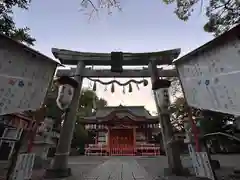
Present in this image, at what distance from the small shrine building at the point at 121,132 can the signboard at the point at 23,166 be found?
12.2m

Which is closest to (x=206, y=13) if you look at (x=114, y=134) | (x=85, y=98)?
(x=114, y=134)

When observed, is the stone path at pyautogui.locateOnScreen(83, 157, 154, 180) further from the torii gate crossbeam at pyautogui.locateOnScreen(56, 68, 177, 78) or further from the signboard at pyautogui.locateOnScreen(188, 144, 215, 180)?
the torii gate crossbeam at pyautogui.locateOnScreen(56, 68, 177, 78)

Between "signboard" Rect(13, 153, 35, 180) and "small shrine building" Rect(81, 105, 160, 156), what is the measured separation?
12204 millimetres

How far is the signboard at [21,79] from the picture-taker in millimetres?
2080

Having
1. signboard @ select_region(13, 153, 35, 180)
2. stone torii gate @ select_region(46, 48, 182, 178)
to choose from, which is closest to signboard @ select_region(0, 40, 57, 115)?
→ signboard @ select_region(13, 153, 35, 180)

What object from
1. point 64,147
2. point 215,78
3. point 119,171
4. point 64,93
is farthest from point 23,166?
point 215,78

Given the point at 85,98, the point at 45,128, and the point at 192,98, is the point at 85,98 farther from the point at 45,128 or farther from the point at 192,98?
the point at 192,98

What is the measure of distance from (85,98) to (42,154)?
14.6 meters

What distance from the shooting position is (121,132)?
1631cm

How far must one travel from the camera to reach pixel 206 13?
6215 mm

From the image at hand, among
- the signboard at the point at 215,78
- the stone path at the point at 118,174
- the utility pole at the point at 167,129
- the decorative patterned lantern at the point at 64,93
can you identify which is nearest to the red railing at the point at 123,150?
the stone path at the point at 118,174

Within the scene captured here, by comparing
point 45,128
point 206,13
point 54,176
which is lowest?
point 54,176

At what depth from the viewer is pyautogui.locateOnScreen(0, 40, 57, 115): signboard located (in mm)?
2080

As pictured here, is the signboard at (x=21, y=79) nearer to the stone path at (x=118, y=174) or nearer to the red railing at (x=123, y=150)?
the stone path at (x=118, y=174)
